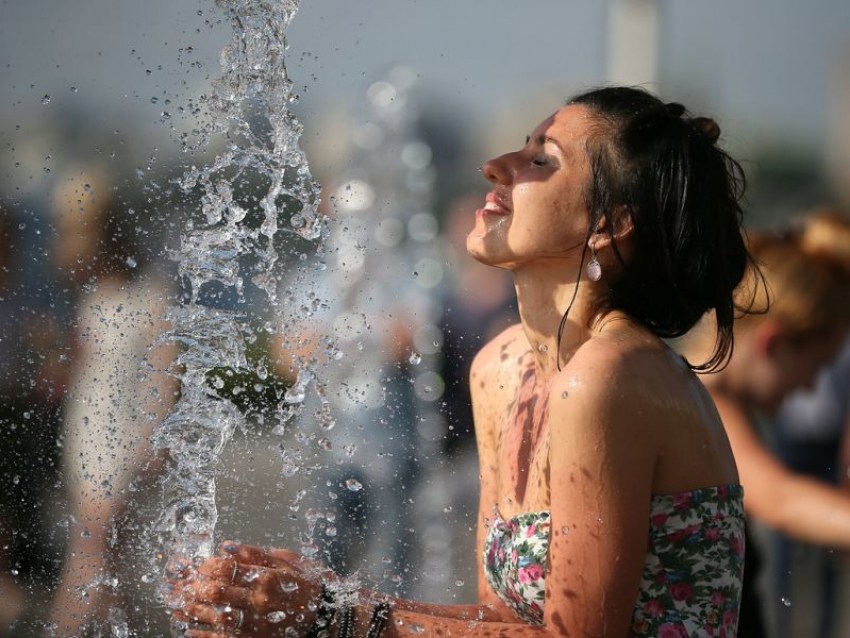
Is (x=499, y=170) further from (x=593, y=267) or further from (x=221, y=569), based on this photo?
(x=221, y=569)

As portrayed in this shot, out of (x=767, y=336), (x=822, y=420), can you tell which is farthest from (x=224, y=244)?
(x=822, y=420)

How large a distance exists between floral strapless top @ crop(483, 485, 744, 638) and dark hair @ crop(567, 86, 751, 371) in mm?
377

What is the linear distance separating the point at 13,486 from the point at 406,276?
263cm

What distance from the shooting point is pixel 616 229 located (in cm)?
201

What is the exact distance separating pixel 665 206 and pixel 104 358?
2.51m

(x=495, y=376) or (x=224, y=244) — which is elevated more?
(x=224, y=244)

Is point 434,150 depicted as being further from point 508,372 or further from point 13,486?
point 508,372

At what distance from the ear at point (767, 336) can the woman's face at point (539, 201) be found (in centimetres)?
154

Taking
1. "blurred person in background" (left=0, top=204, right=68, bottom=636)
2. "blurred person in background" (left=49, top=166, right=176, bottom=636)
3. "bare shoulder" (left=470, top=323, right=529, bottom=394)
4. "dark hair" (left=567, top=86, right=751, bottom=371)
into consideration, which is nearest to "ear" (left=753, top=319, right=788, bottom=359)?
"bare shoulder" (left=470, top=323, right=529, bottom=394)

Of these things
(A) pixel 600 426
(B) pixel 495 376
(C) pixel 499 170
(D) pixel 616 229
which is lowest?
(A) pixel 600 426

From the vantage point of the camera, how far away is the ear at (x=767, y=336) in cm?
339

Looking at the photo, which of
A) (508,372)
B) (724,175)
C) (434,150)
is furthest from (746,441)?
(434,150)

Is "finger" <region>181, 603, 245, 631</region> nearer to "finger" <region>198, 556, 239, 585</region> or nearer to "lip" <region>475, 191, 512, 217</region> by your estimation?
"finger" <region>198, 556, 239, 585</region>

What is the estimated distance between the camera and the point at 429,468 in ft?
15.0
